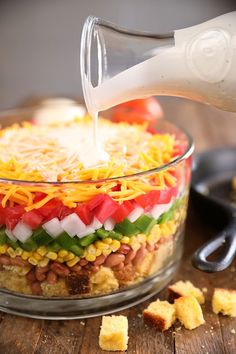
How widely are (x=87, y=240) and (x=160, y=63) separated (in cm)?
40

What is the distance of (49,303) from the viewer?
4.25 ft

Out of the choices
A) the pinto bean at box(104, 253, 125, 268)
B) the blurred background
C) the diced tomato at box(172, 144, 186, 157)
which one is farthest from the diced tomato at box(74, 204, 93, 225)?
the blurred background

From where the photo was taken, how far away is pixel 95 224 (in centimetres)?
121

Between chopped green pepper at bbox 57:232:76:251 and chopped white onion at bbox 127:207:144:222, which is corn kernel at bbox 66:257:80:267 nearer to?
chopped green pepper at bbox 57:232:76:251

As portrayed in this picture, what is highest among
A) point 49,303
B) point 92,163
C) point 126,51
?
point 126,51

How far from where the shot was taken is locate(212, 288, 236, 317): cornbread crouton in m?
1.30

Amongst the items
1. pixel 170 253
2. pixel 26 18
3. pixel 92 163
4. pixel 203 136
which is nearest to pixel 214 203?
pixel 170 253

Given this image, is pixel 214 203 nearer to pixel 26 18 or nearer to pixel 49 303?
pixel 49 303

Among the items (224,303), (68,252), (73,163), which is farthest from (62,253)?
(224,303)

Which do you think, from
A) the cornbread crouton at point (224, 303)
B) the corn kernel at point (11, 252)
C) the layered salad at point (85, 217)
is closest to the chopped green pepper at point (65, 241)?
the layered salad at point (85, 217)

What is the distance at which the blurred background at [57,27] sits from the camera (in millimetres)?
4336

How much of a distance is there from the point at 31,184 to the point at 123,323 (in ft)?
1.11

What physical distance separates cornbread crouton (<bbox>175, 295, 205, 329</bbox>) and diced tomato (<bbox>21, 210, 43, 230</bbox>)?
35 cm

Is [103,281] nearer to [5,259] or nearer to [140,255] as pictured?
[140,255]
